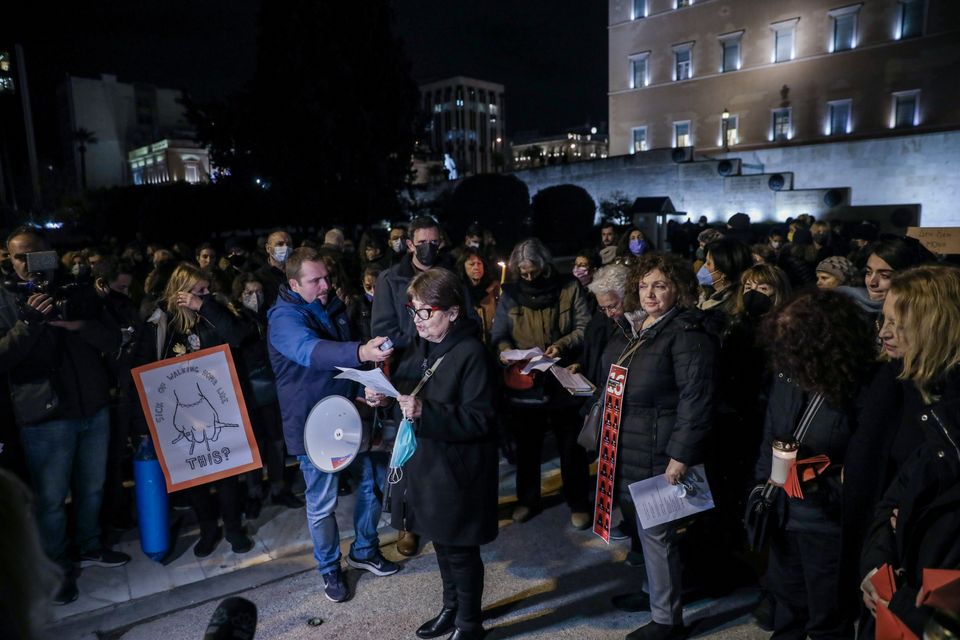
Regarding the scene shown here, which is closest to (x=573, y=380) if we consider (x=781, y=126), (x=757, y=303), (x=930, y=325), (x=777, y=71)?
(x=757, y=303)

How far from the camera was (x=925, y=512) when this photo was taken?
210 cm

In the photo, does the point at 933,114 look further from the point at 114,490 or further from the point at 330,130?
the point at 114,490

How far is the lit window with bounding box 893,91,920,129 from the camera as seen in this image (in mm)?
29312

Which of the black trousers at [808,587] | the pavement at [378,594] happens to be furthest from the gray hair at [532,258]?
the black trousers at [808,587]

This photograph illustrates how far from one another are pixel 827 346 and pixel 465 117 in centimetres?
12109

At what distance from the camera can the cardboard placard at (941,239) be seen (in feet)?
22.6

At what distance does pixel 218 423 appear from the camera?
4.60 meters

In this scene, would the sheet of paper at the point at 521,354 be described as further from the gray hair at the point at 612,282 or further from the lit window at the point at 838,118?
the lit window at the point at 838,118

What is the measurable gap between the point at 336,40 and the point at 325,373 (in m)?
22.8

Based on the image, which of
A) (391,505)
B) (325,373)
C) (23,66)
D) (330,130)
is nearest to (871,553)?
(391,505)

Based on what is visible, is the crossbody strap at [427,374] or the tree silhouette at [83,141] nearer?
the crossbody strap at [427,374]

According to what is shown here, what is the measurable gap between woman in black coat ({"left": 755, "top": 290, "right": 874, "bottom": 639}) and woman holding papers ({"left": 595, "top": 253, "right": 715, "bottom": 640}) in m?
A: 0.38

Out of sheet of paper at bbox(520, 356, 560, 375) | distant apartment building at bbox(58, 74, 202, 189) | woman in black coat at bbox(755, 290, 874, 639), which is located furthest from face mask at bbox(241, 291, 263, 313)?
distant apartment building at bbox(58, 74, 202, 189)

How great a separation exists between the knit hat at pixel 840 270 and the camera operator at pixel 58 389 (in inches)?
223
